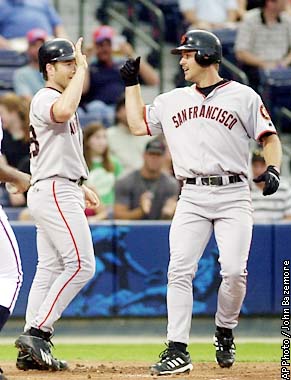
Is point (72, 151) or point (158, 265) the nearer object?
point (72, 151)

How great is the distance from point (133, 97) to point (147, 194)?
3499mm

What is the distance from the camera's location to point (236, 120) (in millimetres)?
6480

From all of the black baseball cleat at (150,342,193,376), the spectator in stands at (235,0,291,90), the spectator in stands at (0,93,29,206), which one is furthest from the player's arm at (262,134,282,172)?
the spectator in stands at (235,0,291,90)

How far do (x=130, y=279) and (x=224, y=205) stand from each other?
11.5 ft

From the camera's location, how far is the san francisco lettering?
6.46m

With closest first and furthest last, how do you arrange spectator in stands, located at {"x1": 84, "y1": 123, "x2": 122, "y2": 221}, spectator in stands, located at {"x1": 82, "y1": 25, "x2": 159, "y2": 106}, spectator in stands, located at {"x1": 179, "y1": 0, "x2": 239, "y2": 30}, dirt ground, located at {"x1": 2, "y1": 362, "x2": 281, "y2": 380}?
1. dirt ground, located at {"x1": 2, "y1": 362, "x2": 281, "y2": 380}
2. spectator in stands, located at {"x1": 84, "y1": 123, "x2": 122, "y2": 221}
3. spectator in stands, located at {"x1": 82, "y1": 25, "x2": 159, "y2": 106}
4. spectator in stands, located at {"x1": 179, "y1": 0, "x2": 239, "y2": 30}

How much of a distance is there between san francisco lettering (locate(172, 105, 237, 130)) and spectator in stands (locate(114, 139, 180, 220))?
3601 mm

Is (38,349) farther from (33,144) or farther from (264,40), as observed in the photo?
(264,40)

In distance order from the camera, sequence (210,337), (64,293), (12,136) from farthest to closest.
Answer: (12,136), (210,337), (64,293)

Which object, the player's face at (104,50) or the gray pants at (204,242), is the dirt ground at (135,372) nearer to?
the gray pants at (204,242)

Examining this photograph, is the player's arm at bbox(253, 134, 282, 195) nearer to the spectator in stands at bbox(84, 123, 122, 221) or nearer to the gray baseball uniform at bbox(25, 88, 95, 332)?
the gray baseball uniform at bbox(25, 88, 95, 332)

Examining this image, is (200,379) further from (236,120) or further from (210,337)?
(210,337)

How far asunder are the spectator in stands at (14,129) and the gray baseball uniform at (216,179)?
4.32 metres

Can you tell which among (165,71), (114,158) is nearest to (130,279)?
(114,158)
